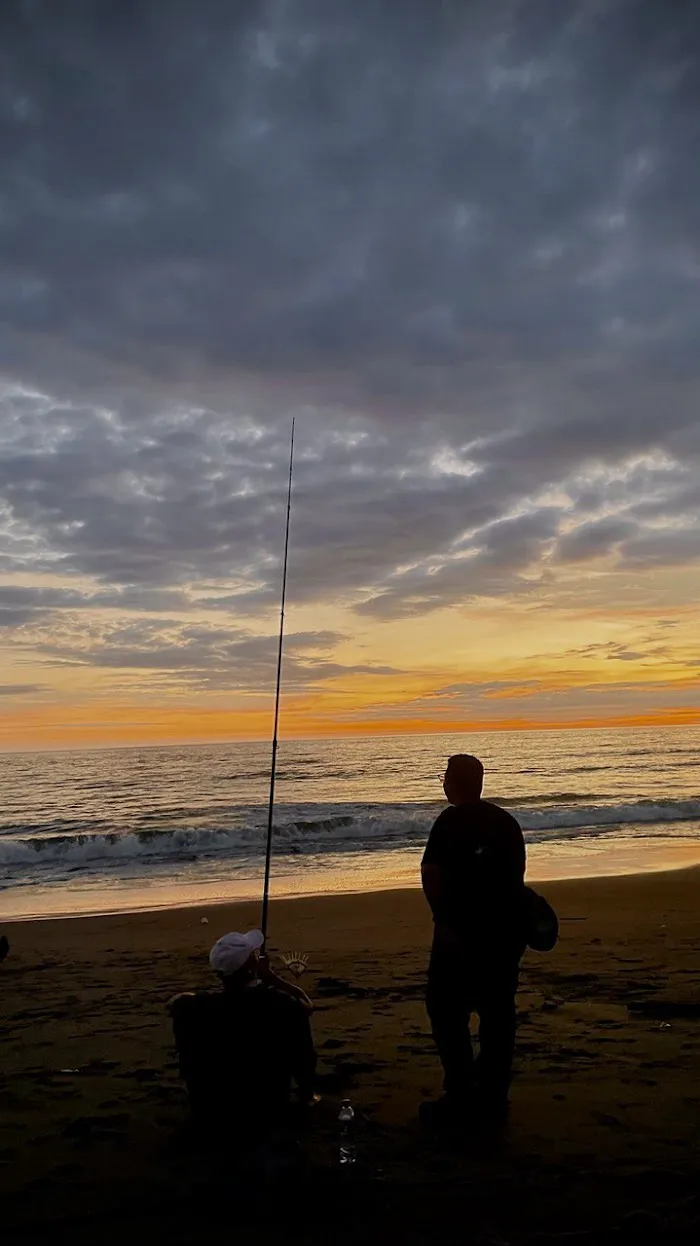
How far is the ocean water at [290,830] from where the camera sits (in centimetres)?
1539

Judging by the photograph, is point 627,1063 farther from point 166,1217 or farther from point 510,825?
point 166,1217

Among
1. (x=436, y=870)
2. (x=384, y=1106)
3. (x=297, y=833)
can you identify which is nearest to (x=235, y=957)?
(x=436, y=870)

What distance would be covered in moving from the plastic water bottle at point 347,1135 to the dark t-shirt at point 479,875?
998mm

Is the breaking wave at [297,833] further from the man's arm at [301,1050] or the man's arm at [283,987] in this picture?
the man's arm at [301,1050]

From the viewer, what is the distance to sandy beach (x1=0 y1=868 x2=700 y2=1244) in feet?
10.2

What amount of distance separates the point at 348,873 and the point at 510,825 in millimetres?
12772

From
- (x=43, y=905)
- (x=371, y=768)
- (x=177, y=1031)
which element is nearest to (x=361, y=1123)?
(x=177, y=1031)

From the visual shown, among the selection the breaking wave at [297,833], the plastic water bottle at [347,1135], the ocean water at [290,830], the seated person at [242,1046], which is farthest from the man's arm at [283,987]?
the breaking wave at [297,833]

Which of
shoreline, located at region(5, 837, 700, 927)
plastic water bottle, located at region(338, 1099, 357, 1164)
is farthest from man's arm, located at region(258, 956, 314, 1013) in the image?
shoreline, located at region(5, 837, 700, 927)

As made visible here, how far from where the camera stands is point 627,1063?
4734 millimetres

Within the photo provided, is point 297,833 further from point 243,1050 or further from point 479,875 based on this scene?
point 243,1050

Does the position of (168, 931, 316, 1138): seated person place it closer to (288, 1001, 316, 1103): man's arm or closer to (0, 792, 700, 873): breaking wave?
(288, 1001, 316, 1103): man's arm

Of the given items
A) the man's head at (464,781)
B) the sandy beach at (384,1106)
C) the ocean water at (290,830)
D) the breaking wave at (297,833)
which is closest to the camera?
the sandy beach at (384,1106)

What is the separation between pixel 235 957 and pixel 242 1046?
14.4 inches
